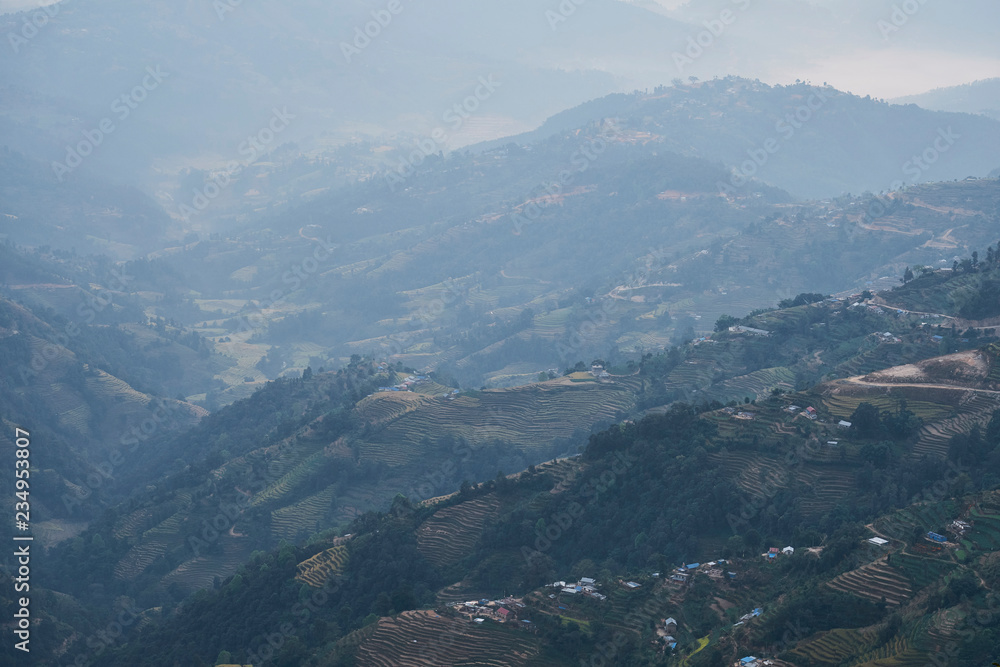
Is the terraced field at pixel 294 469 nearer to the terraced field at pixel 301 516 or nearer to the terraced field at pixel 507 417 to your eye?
the terraced field at pixel 301 516

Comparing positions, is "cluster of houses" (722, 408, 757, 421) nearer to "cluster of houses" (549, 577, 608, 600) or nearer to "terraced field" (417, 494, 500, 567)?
"terraced field" (417, 494, 500, 567)

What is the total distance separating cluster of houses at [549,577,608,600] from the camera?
1572 inches

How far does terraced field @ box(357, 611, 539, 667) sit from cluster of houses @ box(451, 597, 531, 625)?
1.51 ft

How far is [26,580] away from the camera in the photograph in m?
56.9

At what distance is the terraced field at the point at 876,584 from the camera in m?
33.8

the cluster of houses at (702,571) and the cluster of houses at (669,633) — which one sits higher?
the cluster of houses at (702,571)

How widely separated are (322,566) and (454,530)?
648 cm

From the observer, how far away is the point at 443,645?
38.2 meters

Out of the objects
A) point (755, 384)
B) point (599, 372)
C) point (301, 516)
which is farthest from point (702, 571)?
point (599, 372)

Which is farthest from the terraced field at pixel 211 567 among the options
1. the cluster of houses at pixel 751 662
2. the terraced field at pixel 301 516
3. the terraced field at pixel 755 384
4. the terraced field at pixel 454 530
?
the cluster of houses at pixel 751 662

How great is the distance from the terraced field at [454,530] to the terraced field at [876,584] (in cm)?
1942

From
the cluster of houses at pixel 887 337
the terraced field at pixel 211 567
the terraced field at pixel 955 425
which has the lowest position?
the terraced field at pixel 211 567

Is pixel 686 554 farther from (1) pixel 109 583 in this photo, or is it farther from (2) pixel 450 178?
(2) pixel 450 178

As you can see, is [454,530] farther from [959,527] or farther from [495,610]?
[959,527]
